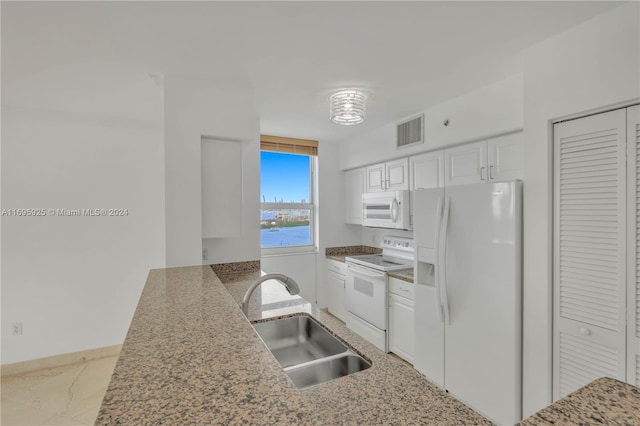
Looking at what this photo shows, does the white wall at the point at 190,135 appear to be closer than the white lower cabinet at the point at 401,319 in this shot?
Yes

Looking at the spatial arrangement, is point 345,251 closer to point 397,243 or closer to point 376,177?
point 397,243

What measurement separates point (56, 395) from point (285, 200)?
285 centimetres

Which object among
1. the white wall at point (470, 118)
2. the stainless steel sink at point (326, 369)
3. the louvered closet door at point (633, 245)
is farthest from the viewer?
the white wall at point (470, 118)

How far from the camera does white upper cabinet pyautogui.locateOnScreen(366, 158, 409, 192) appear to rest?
325 cm

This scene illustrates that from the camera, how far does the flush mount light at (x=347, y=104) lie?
238 cm

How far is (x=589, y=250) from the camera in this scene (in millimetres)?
1567

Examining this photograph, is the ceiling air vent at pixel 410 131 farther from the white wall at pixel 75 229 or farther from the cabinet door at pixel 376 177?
the white wall at pixel 75 229

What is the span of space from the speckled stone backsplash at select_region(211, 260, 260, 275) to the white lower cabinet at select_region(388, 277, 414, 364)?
4.41 ft

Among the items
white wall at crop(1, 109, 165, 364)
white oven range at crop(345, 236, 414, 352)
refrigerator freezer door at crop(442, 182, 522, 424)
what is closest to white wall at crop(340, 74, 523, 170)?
refrigerator freezer door at crop(442, 182, 522, 424)

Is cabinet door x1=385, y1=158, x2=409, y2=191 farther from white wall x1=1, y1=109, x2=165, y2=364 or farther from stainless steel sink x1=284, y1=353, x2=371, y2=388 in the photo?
white wall x1=1, y1=109, x2=165, y2=364

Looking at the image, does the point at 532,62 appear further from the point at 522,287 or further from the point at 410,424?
the point at 410,424

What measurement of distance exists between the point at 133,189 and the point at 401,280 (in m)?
2.89

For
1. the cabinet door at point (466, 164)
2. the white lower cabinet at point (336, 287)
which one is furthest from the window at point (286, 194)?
the cabinet door at point (466, 164)

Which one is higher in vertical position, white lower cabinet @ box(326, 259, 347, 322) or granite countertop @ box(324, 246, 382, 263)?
granite countertop @ box(324, 246, 382, 263)
